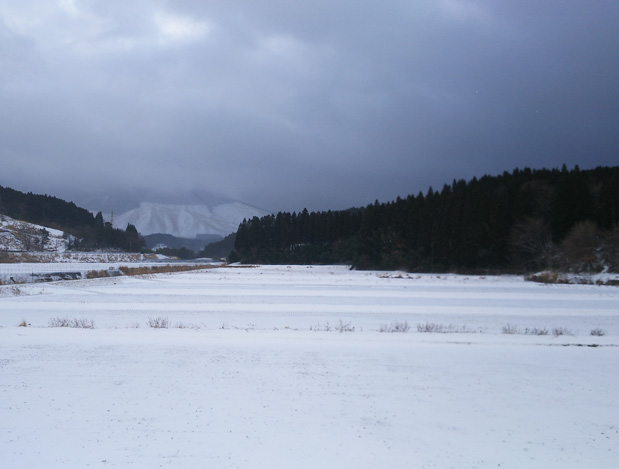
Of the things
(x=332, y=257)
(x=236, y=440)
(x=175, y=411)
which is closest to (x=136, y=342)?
(x=175, y=411)

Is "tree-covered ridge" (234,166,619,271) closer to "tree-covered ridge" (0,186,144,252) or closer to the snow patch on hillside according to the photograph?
the snow patch on hillside

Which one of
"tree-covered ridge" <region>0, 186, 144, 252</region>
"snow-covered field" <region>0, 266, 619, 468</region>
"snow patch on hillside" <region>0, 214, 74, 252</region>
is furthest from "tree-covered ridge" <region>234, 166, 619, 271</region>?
"tree-covered ridge" <region>0, 186, 144, 252</region>

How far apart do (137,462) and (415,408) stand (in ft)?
13.7

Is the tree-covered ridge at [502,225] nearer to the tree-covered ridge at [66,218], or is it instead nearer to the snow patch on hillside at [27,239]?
the snow patch on hillside at [27,239]

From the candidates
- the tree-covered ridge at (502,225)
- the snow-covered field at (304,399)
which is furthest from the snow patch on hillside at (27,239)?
the snow-covered field at (304,399)

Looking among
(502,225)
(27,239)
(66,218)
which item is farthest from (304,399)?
(66,218)

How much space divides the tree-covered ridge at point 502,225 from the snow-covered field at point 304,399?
1928 inches

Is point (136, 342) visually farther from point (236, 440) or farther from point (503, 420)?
point (503, 420)

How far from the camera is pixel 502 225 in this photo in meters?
66.0

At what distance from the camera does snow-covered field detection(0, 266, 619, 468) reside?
5.61 meters

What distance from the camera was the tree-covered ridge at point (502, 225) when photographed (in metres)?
57.8

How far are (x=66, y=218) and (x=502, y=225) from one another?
174 m

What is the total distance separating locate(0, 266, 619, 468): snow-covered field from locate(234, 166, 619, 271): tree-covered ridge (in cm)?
4896

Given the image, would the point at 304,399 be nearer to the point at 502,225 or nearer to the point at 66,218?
the point at 502,225
